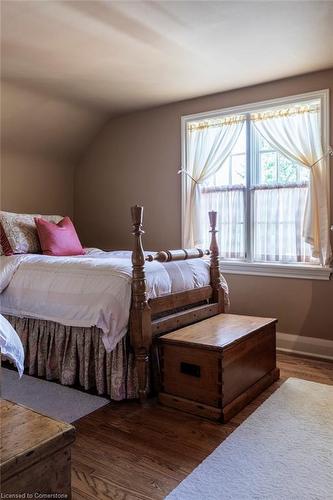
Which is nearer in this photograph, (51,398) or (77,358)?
(51,398)

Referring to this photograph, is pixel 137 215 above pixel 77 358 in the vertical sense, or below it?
above

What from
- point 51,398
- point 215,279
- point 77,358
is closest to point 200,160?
point 215,279

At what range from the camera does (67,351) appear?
2.64m

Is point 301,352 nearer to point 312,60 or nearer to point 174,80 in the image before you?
point 312,60

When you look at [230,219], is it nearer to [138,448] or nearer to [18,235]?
[18,235]

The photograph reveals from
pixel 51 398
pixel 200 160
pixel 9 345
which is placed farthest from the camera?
pixel 200 160

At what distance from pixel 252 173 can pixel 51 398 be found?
2.63 metres

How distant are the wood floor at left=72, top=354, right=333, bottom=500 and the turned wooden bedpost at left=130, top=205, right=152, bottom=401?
0.76 feet

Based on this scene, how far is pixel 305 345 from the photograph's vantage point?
3465 mm

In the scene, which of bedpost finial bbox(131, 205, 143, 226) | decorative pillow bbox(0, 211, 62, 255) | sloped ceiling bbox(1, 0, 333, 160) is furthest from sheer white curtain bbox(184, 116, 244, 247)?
bedpost finial bbox(131, 205, 143, 226)

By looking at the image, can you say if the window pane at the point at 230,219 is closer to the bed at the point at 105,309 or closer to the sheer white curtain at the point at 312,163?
the sheer white curtain at the point at 312,163

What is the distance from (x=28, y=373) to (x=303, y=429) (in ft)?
6.30

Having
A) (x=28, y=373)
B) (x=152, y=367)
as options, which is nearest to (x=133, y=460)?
(x=152, y=367)

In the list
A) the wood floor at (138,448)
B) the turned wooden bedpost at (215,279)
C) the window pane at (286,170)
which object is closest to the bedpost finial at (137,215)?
the turned wooden bedpost at (215,279)
